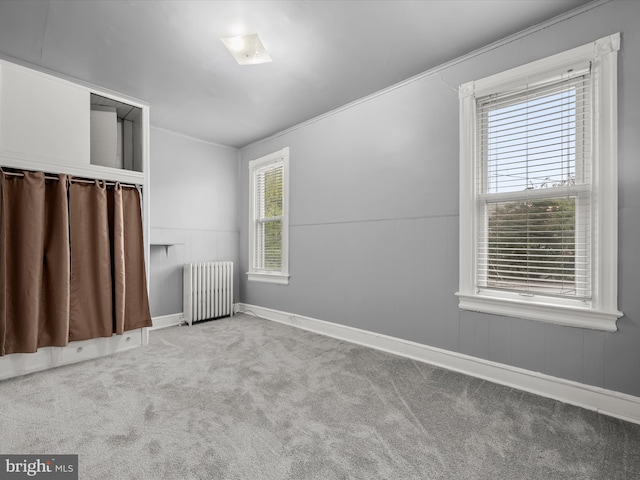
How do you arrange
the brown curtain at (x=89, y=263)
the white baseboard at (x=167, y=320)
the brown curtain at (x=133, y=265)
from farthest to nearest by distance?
1. the white baseboard at (x=167, y=320)
2. the brown curtain at (x=133, y=265)
3. the brown curtain at (x=89, y=263)

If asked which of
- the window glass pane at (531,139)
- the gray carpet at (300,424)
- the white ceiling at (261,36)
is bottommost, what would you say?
the gray carpet at (300,424)

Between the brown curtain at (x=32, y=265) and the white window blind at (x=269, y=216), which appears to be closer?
the brown curtain at (x=32, y=265)

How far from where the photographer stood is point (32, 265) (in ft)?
7.82

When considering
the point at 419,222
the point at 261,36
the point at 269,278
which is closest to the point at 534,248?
the point at 419,222

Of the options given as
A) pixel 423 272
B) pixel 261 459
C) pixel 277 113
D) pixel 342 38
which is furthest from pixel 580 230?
pixel 277 113

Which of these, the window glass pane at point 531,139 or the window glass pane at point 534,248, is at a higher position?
the window glass pane at point 531,139

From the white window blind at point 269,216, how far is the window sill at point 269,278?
4.5 inches

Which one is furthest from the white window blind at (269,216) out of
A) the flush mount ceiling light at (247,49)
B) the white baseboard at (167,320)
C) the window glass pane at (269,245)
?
the flush mount ceiling light at (247,49)

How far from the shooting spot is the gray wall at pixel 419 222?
6.22 ft

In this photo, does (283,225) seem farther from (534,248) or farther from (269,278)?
(534,248)

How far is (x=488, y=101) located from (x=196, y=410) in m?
3.09

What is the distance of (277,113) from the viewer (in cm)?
365

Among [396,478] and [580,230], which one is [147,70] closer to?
[396,478]

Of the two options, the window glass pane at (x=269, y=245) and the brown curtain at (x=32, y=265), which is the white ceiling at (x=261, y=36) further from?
the window glass pane at (x=269, y=245)
